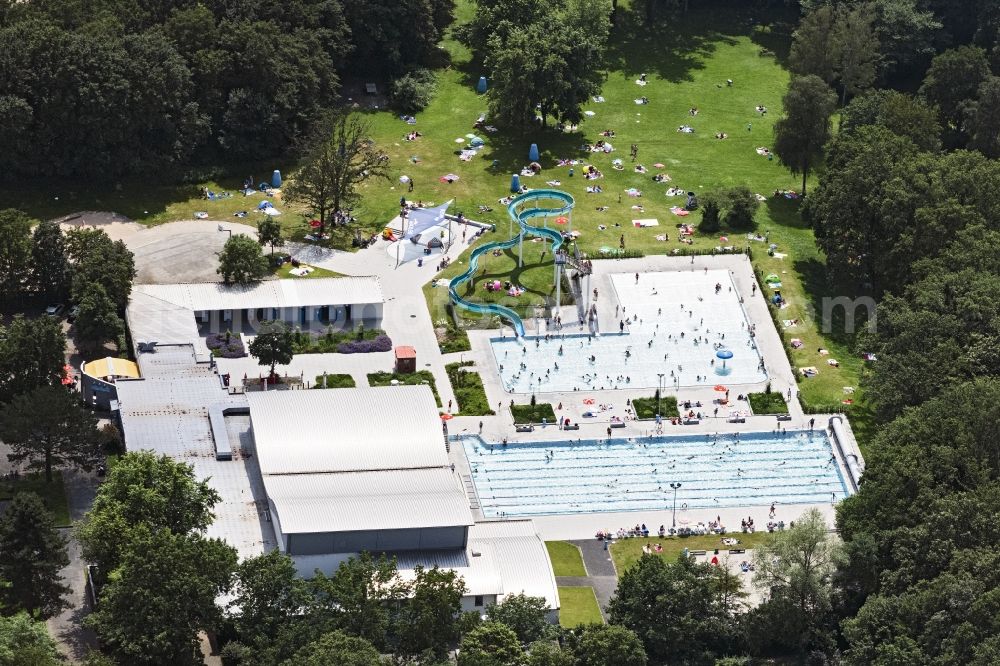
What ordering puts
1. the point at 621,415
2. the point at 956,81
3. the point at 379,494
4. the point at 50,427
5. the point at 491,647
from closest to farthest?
the point at 491,647
the point at 379,494
the point at 50,427
the point at 621,415
the point at 956,81

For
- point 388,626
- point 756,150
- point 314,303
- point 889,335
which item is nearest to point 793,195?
point 756,150

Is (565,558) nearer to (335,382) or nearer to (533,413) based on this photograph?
(533,413)

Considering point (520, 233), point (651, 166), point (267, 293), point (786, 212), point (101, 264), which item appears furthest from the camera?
point (651, 166)

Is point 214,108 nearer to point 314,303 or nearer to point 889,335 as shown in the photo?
point 314,303

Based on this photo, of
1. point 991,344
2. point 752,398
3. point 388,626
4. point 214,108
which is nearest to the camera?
point 388,626

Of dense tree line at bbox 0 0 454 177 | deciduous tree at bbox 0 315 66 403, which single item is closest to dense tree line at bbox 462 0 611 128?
dense tree line at bbox 0 0 454 177

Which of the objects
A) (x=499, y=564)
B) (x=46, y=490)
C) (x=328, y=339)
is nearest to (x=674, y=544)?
(x=499, y=564)

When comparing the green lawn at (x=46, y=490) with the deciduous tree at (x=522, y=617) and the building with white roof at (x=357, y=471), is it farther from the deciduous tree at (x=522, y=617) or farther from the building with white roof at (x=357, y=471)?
the deciduous tree at (x=522, y=617)

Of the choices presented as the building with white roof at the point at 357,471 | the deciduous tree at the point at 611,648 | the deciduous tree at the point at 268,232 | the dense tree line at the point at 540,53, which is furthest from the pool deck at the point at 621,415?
the dense tree line at the point at 540,53
